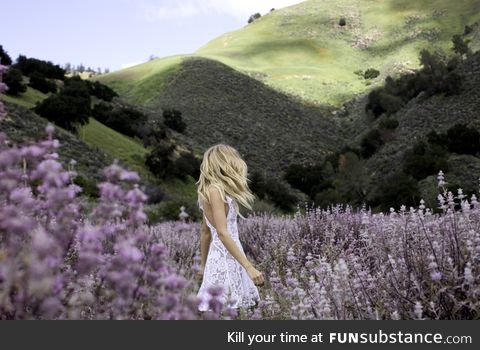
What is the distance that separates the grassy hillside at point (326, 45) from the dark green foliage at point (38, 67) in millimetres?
21925

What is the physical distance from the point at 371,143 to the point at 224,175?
35.4m

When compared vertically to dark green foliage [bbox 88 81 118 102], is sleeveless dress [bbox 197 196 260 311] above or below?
below

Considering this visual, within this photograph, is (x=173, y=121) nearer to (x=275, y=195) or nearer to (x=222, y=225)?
(x=275, y=195)

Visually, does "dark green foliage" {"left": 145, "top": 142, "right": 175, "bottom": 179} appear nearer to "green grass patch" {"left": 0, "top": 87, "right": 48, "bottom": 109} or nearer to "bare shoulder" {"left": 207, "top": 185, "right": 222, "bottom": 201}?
"green grass patch" {"left": 0, "top": 87, "right": 48, "bottom": 109}

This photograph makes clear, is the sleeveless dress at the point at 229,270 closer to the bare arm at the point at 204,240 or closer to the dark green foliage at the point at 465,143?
the bare arm at the point at 204,240

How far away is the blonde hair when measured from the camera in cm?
411

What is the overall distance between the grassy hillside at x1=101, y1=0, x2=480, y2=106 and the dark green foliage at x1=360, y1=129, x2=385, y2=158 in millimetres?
28116

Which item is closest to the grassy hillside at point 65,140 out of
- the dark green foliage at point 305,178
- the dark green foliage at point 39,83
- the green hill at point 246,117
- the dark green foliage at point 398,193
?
the dark green foliage at point 39,83

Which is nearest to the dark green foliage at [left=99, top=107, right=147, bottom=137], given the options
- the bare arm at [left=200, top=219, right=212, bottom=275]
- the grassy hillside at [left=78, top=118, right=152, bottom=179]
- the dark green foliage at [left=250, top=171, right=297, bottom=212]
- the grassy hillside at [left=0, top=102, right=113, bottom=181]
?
the grassy hillside at [left=78, top=118, right=152, bottom=179]

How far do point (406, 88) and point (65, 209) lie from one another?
1908 inches

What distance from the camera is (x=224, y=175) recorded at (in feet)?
13.7

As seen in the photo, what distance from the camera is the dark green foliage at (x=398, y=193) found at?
1733cm
